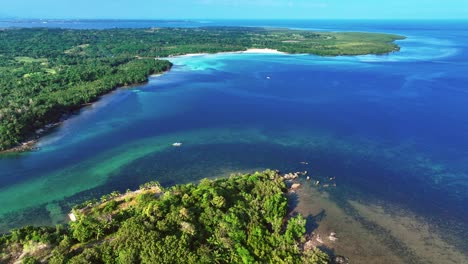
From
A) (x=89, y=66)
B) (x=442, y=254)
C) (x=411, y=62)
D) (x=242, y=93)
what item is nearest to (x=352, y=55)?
(x=411, y=62)

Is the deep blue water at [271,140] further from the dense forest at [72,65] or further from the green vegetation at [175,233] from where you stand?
the green vegetation at [175,233]

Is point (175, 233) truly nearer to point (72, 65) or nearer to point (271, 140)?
point (271, 140)

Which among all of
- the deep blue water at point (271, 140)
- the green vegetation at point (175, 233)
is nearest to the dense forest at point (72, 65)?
the deep blue water at point (271, 140)

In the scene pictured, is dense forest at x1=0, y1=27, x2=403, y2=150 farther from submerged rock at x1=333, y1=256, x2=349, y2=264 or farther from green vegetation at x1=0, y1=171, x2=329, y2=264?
submerged rock at x1=333, y1=256, x2=349, y2=264

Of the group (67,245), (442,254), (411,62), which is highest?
(411,62)

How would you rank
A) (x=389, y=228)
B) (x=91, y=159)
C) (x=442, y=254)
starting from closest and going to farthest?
1. (x=442, y=254)
2. (x=389, y=228)
3. (x=91, y=159)

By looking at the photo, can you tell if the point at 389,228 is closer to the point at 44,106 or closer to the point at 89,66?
the point at 44,106

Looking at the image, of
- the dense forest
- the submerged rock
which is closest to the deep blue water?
the dense forest
